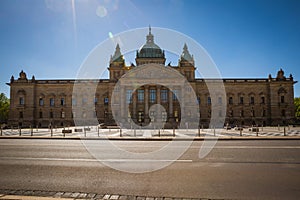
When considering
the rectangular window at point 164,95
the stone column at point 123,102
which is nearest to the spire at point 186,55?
the rectangular window at point 164,95

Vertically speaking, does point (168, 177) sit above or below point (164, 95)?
below

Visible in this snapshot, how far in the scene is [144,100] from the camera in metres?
63.9

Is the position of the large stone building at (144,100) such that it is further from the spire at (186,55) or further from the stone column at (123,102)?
the spire at (186,55)

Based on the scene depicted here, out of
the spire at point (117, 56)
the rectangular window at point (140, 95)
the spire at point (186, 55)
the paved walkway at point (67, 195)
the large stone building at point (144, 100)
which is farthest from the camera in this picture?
the spire at point (117, 56)

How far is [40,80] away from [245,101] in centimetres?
6332

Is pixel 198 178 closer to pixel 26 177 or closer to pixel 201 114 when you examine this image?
pixel 26 177

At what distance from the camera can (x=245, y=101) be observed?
66.4 m

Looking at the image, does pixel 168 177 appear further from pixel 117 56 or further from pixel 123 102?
pixel 117 56

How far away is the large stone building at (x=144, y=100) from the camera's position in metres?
64.0

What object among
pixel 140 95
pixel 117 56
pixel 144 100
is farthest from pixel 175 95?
pixel 117 56

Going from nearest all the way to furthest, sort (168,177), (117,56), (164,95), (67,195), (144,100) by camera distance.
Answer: (67,195), (168,177), (144,100), (164,95), (117,56)

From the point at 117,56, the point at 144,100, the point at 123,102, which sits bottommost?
the point at 123,102

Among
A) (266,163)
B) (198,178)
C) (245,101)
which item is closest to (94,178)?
(198,178)

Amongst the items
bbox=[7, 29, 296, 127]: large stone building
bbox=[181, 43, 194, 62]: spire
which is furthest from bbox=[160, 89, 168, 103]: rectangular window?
bbox=[181, 43, 194, 62]: spire
